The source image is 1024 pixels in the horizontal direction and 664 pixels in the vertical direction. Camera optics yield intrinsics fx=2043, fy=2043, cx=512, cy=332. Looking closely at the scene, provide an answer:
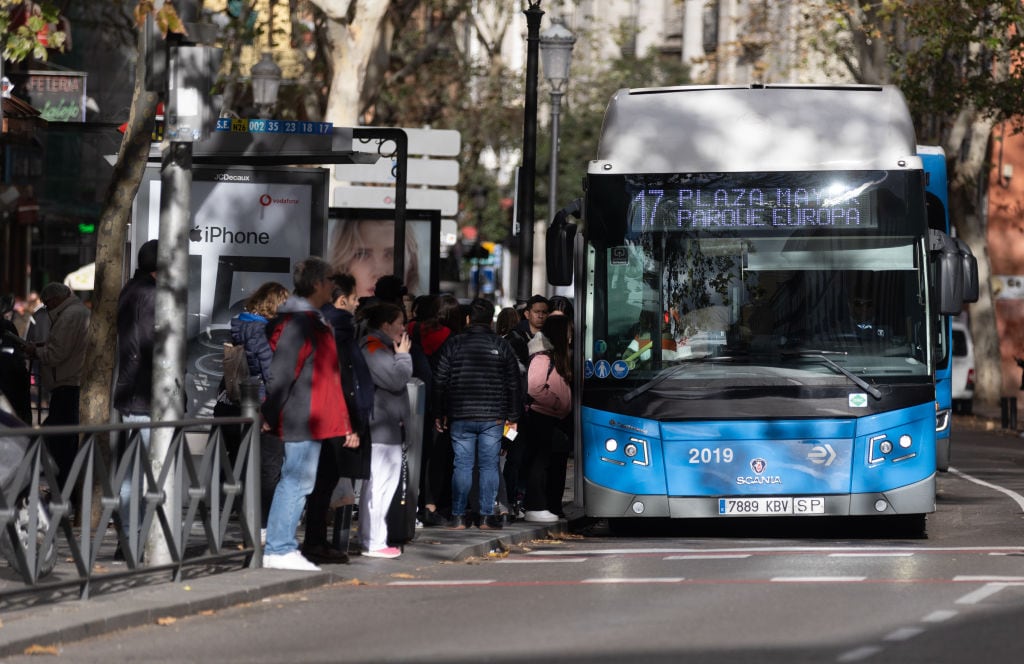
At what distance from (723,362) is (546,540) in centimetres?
210

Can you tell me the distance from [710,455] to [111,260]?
4487 mm

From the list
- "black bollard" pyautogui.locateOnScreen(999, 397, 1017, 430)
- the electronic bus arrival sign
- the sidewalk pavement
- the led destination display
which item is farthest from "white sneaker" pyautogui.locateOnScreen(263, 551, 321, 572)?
"black bollard" pyautogui.locateOnScreen(999, 397, 1017, 430)

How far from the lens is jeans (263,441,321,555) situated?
11922mm

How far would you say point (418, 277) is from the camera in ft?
78.1

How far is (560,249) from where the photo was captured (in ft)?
48.5

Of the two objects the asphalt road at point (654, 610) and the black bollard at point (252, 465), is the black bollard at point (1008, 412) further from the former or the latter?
the black bollard at point (252, 465)

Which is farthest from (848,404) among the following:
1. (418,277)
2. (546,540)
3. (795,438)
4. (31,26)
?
(418,277)

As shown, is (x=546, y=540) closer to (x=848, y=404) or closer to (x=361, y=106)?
(x=848, y=404)

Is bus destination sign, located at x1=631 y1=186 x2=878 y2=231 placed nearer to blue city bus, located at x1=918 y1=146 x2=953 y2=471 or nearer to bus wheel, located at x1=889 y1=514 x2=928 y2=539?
bus wheel, located at x1=889 y1=514 x2=928 y2=539

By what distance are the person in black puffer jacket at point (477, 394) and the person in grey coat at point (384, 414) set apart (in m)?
1.59

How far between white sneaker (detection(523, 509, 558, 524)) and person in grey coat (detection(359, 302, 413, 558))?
9.29 feet

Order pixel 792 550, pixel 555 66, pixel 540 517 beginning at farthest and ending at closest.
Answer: pixel 555 66, pixel 540 517, pixel 792 550

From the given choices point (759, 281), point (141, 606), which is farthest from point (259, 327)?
point (759, 281)

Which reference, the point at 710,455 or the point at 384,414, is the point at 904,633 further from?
the point at 710,455
